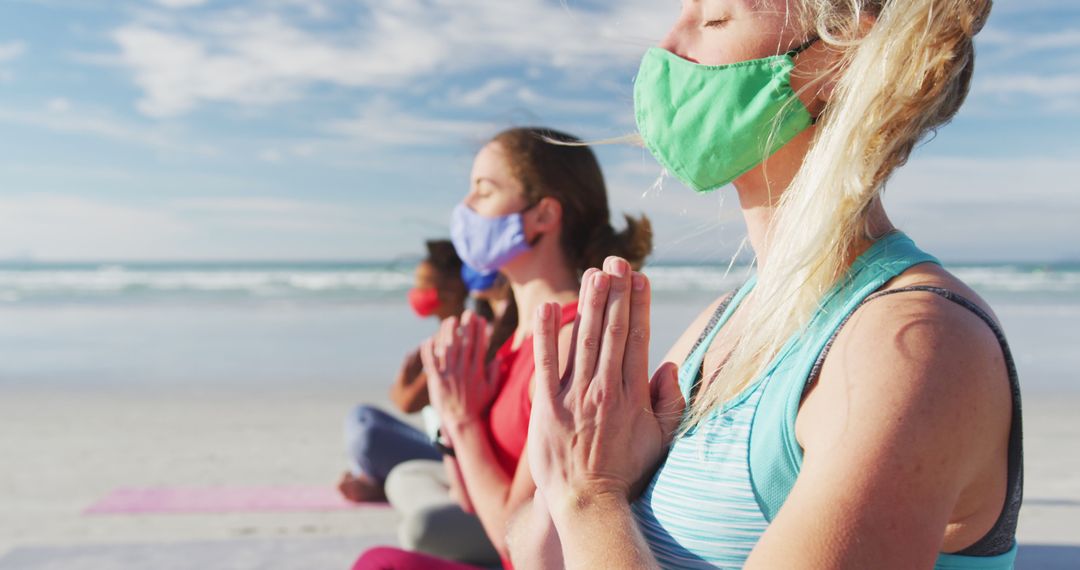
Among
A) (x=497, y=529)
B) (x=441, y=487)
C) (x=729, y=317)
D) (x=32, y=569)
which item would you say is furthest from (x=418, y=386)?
(x=729, y=317)

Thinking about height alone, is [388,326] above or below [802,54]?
below

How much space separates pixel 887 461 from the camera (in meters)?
1.09

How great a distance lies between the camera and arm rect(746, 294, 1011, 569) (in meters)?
1.09

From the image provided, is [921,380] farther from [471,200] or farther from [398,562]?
[471,200]

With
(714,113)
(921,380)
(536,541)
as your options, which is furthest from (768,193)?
(536,541)

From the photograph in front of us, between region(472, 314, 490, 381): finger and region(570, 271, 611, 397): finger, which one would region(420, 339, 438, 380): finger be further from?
region(570, 271, 611, 397): finger

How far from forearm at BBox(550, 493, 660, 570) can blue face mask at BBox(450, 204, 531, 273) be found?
1.96 metres

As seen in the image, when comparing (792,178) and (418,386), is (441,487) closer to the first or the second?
(418,386)

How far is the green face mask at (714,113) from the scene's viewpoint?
1.54 meters

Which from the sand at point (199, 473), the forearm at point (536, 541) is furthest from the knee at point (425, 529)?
the forearm at point (536, 541)

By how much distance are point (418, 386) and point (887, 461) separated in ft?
14.5

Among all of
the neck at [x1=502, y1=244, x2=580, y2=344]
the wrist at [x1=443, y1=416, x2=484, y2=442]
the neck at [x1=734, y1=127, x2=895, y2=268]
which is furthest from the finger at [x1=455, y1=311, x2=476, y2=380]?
the neck at [x1=734, y1=127, x2=895, y2=268]

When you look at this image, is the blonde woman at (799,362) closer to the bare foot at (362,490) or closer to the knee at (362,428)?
the knee at (362,428)

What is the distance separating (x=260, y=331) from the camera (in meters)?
16.9
